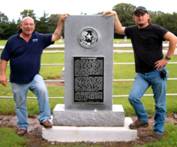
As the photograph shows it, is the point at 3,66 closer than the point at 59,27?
Yes

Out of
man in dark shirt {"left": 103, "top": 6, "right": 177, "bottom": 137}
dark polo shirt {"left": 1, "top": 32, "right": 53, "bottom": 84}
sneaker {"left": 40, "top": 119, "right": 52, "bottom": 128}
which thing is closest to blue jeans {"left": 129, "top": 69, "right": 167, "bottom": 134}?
man in dark shirt {"left": 103, "top": 6, "right": 177, "bottom": 137}

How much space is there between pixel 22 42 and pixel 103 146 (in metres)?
2.01

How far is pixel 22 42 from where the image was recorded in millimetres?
7984

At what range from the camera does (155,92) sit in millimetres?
8109

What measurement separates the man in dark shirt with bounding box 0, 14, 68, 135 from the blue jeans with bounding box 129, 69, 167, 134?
4.55 feet

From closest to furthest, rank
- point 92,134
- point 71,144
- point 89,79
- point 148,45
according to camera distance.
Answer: point 148,45
point 71,144
point 92,134
point 89,79

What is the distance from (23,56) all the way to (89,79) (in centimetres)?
111

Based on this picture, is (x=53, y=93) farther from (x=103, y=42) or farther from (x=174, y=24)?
(x=174, y=24)

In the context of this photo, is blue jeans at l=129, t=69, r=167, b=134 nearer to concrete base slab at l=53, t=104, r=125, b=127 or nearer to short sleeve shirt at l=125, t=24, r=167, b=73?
short sleeve shirt at l=125, t=24, r=167, b=73

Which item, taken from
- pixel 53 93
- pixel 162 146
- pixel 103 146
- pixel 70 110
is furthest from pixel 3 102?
pixel 162 146

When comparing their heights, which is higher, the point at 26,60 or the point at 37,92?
the point at 26,60

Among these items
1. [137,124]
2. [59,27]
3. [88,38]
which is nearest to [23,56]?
[59,27]

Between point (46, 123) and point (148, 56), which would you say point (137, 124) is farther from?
point (46, 123)

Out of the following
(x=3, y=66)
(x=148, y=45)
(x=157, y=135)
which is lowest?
(x=157, y=135)
